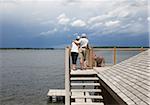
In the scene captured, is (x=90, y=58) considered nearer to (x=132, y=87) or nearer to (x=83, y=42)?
(x=83, y=42)

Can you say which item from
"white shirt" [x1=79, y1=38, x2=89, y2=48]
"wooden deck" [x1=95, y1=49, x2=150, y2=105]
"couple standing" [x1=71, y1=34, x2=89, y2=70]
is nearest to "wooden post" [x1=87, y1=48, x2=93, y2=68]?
"couple standing" [x1=71, y1=34, x2=89, y2=70]

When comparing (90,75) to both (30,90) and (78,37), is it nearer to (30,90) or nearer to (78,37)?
(78,37)

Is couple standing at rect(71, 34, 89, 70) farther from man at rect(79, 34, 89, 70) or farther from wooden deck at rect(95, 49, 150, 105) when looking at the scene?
wooden deck at rect(95, 49, 150, 105)

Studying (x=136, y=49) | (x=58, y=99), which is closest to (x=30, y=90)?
(x=58, y=99)

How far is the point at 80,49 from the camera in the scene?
14859 millimetres

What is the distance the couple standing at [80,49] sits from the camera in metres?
14.2

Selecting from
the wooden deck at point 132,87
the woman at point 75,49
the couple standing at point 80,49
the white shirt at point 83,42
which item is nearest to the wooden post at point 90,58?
the couple standing at point 80,49

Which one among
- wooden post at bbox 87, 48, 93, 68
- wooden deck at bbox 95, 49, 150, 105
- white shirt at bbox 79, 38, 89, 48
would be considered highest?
white shirt at bbox 79, 38, 89, 48

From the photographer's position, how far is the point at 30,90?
3078 cm

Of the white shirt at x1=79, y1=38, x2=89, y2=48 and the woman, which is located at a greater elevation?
the white shirt at x1=79, y1=38, x2=89, y2=48

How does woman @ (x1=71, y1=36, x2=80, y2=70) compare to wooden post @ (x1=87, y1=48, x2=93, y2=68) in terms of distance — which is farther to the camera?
wooden post @ (x1=87, y1=48, x2=93, y2=68)

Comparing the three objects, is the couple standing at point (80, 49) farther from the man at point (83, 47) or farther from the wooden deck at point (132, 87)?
the wooden deck at point (132, 87)

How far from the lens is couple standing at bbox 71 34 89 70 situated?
14.2 metres

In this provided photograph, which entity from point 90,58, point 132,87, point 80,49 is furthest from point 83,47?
point 132,87
